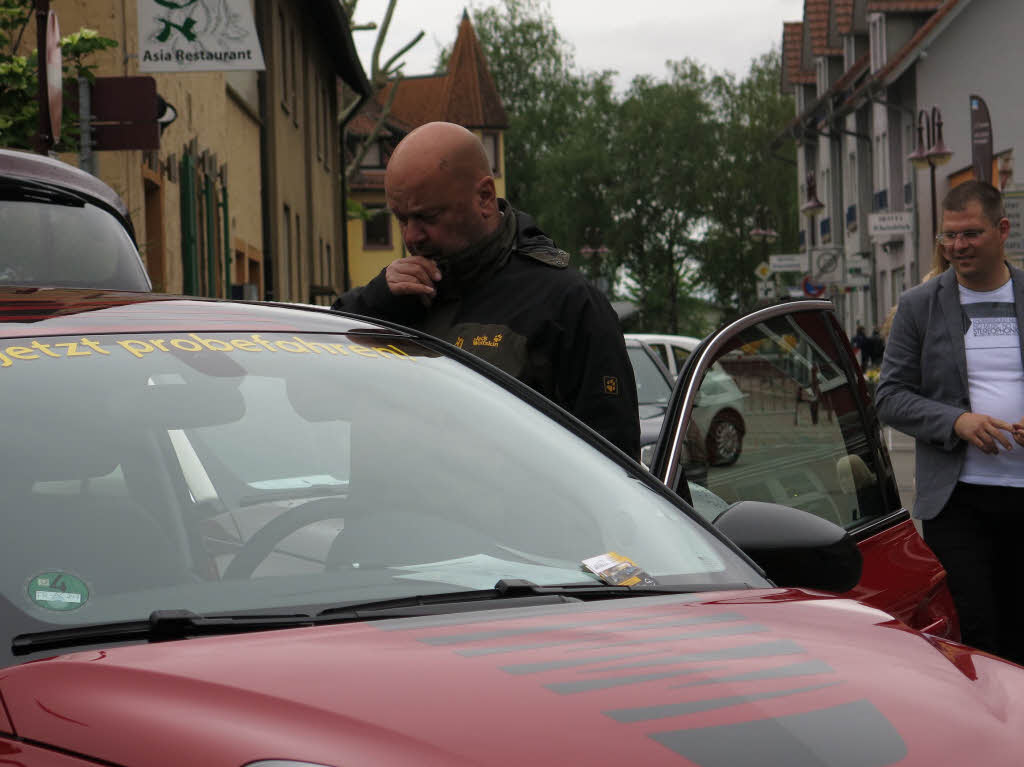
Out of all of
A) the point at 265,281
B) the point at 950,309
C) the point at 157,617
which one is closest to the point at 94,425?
the point at 157,617

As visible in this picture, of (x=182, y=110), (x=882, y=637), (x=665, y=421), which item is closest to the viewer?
(x=882, y=637)

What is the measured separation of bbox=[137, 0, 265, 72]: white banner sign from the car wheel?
1077cm

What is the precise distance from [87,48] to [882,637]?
989 cm

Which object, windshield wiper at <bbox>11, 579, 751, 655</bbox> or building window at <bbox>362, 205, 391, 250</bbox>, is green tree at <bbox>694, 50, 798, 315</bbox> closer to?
building window at <bbox>362, 205, 391, 250</bbox>

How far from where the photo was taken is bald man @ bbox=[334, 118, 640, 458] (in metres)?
4.27

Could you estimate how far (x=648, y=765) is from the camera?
1950mm

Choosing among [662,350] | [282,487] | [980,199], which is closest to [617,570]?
[282,487]

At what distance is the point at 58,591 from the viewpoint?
245cm

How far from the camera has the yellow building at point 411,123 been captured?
214ft

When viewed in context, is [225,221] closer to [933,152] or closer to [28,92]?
[933,152]

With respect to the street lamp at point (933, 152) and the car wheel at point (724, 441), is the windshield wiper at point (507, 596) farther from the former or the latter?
the street lamp at point (933, 152)

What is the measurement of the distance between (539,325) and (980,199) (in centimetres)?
197

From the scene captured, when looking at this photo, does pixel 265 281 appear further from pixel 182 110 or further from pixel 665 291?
pixel 665 291

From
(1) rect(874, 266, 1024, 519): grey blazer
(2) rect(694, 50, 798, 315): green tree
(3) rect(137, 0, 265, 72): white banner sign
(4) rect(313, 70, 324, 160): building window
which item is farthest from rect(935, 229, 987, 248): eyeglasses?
(2) rect(694, 50, 798, 315): green tree
